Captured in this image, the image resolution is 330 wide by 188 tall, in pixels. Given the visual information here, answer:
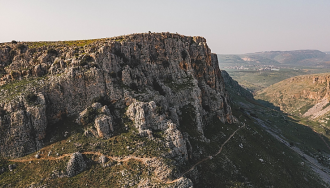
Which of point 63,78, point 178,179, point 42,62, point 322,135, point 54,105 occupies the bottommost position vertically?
point 322,135

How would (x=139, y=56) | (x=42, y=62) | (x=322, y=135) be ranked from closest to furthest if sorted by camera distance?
(x=42, y=62), (x=139, y=56), (x=322, y=135)

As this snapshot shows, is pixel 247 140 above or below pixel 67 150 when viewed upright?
below

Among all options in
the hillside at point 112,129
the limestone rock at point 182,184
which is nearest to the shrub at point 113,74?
the hillside at point 112,129

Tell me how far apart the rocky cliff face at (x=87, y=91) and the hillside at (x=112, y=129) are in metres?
0.28

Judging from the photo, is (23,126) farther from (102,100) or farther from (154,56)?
(154,56)

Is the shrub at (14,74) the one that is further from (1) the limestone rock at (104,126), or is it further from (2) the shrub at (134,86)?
(2) the shrub at (134,86)

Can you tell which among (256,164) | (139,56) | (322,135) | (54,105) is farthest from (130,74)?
(322,135)

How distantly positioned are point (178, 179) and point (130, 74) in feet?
130

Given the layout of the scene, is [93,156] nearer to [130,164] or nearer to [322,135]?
[130,164]

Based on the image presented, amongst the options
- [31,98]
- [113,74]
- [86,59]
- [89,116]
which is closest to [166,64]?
[113,74]

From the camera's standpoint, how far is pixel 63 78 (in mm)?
56281

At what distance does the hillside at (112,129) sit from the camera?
145 ft

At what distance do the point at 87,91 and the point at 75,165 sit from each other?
23.7 m

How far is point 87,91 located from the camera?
57.9 meters
